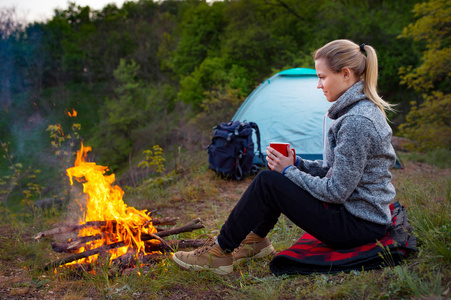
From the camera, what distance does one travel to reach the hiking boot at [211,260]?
Answer: 2279mm

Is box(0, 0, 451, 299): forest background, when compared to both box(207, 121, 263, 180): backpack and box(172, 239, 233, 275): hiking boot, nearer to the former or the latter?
box(172, 239, 233, 275): hiking boot

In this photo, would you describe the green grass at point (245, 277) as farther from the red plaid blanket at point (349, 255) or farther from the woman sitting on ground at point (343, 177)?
the woman sitting on ground at point (343, 177)

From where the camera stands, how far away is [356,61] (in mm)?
2072

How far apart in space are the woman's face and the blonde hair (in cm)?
2

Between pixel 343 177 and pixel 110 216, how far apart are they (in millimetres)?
1790

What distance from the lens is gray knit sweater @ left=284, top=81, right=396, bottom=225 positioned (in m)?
1.91

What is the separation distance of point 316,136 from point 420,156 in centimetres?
257

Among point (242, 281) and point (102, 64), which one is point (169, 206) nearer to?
point (242, 281)

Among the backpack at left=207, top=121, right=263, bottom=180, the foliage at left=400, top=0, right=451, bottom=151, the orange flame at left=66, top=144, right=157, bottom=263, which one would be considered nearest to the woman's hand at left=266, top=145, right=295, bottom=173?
the orange flame at left=66, top=144, right=157, bottom=263

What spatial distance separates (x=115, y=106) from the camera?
886 inches

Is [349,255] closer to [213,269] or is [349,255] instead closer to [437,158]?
[213,269]

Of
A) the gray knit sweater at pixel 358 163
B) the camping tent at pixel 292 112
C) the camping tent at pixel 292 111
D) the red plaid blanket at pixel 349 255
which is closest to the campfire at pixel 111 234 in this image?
the red plaid blanket at pixel 349 255

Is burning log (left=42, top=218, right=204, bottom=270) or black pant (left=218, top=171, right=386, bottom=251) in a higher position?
black pant (left=218, top=171, right=386, bottom=251)

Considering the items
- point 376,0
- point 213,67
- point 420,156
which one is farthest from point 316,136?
point 376,0
